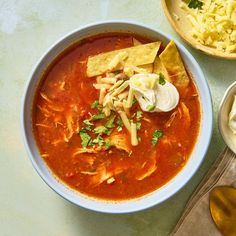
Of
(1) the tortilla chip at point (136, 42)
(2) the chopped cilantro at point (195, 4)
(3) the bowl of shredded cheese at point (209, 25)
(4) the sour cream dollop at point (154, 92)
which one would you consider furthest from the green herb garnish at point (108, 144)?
(2) the chopped cilantro at point (195, 4)

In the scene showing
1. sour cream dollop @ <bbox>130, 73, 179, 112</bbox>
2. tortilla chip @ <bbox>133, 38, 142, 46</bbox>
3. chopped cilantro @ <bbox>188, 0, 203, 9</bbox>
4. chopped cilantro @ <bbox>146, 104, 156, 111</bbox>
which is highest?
chopped cilantro @ <bbox>188, 0, 203, 9</bbox>

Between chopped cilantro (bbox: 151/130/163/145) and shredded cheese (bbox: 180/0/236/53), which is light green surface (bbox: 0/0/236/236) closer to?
shredded cheese (bbox: 180/0/236/53)

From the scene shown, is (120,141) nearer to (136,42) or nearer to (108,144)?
(108,144)

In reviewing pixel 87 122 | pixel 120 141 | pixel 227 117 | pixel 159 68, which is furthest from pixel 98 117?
pixel 227 117

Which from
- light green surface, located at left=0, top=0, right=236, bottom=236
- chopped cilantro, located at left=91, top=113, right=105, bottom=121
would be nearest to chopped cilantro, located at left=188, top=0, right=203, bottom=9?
light green surface, located at left=0, top=0, right=236, bottom=236

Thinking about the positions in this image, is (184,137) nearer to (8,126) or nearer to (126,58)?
(126,58)

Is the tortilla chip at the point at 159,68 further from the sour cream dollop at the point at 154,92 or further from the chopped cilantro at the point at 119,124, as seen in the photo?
the chopped cilantro at the point at 119,124
